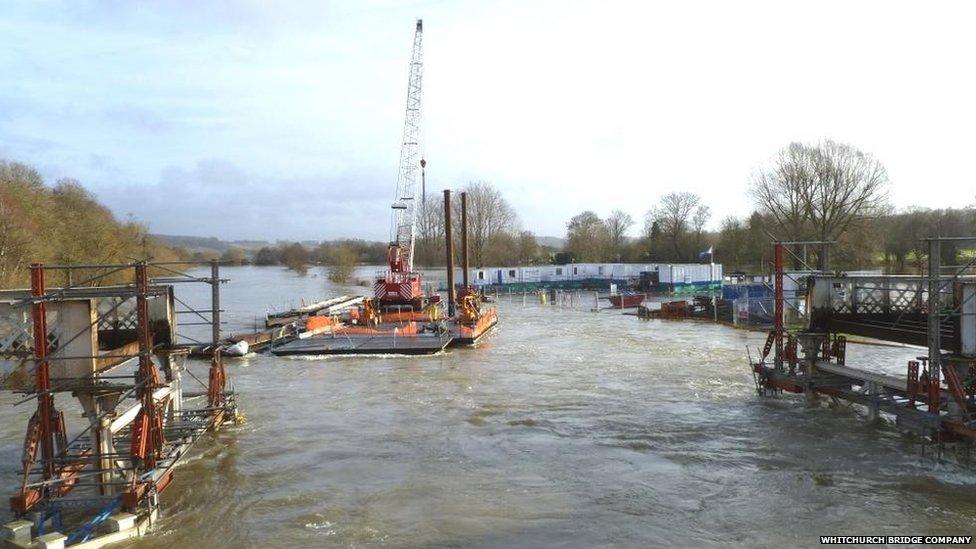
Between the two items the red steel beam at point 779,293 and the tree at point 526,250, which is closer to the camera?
the red steel beam at point 779,293

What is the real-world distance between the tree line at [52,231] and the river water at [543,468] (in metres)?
22.4

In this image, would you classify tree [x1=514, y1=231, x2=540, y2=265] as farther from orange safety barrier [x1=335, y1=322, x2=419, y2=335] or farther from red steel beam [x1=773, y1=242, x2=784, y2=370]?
red steel beam [x1=773, y1=242, x2=784, y2=370]

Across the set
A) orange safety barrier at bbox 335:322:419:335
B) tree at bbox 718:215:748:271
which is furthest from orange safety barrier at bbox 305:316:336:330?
tree at bbox 718:215:748:271

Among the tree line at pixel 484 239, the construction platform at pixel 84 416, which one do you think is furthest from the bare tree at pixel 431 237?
the construction platform at pixel 84 416

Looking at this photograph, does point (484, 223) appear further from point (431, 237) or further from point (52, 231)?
point (52, 231)

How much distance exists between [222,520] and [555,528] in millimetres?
5783

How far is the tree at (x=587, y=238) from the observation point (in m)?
108

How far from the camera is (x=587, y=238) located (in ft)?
364

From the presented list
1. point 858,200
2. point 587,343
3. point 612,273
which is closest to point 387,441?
point 587,343

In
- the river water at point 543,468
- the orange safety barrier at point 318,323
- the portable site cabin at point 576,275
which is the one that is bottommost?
the river water at point 543,468

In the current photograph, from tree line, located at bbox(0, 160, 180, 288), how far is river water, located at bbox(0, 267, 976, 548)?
22.4 meters

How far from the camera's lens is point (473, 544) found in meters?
10.8

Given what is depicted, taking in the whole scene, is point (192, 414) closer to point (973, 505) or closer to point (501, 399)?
point (501, 399)

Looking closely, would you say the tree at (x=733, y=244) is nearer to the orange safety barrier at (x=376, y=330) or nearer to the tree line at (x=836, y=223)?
the tree line at (x=836, y=223)
